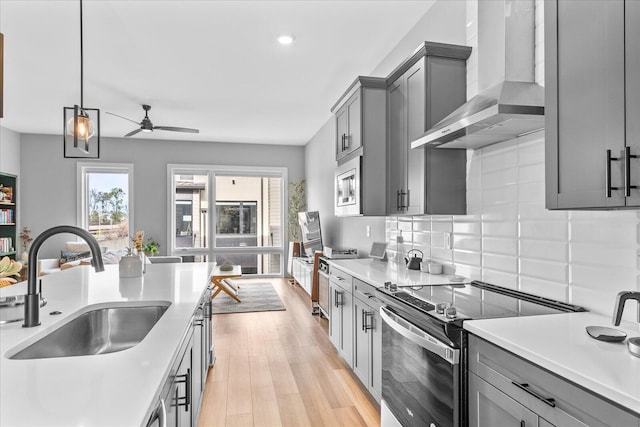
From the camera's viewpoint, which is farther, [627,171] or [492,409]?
[492,409]

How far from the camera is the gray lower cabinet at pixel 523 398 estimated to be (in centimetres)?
97

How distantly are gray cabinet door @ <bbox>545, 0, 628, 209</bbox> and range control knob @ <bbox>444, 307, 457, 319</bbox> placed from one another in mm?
558

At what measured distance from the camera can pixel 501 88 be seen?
1.76 metres

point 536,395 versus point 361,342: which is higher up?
point 536,395

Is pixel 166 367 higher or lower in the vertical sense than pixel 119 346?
higher

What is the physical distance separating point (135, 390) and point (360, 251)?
3.88 m

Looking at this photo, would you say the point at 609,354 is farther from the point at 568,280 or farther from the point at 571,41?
the point at 571,41

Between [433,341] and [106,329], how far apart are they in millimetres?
1455

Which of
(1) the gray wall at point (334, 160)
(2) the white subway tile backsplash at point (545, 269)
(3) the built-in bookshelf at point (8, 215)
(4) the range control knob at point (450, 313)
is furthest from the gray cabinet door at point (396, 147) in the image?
(3) the built-in bookshelf at point (8, 215)

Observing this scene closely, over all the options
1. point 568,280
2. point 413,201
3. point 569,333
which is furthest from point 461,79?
point 569,333

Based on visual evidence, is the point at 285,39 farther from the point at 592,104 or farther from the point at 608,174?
the point at 608,174

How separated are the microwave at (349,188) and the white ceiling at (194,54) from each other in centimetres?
112

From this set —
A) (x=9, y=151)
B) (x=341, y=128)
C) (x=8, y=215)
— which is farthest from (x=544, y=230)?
(x=9, y=151)

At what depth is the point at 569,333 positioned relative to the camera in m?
1.34
